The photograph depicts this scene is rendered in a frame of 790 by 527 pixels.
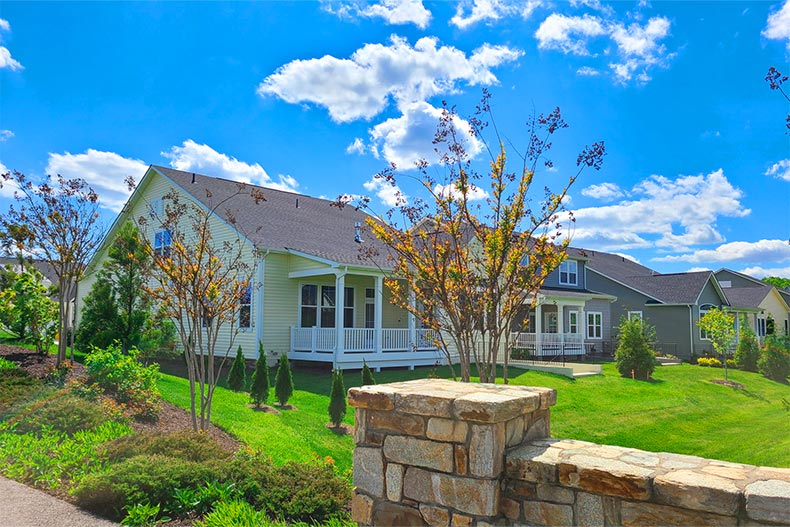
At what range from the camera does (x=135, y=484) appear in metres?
4.72

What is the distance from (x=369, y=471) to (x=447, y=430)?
0.70 m

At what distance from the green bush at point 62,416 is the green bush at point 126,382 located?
0.66 metres

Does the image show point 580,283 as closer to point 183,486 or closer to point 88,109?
point 88,109

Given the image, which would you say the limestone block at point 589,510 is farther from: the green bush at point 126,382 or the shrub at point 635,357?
the shrub at point 635,357

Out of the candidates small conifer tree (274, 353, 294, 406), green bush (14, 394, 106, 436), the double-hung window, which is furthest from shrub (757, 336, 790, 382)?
green bush (14, 394, 106, 436)

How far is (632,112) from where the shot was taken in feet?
26.0

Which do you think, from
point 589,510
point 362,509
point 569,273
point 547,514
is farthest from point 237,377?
point 569,273

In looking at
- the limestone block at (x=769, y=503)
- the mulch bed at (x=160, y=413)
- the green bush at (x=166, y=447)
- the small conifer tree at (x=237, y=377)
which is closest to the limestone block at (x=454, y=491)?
the limestone block at (x=769, y=503)

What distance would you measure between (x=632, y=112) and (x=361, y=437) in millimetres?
6592

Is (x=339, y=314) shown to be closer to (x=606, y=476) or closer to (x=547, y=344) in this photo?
(x=547, y=344)

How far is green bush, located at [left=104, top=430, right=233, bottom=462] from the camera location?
219 inches

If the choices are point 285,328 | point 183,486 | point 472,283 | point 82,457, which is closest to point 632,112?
point 472,283

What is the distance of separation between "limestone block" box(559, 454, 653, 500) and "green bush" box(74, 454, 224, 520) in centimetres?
341

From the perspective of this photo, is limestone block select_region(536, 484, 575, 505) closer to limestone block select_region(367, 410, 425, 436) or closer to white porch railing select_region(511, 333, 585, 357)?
limestone block select_region(367, 410, 425, 436)
